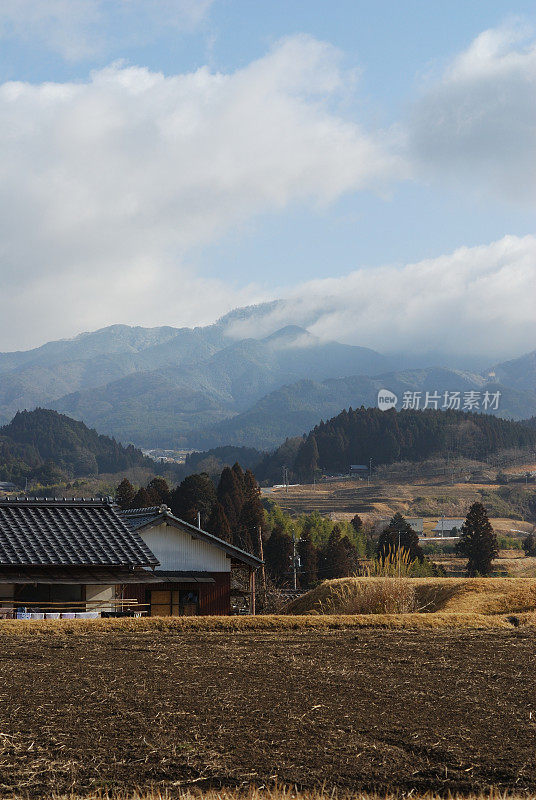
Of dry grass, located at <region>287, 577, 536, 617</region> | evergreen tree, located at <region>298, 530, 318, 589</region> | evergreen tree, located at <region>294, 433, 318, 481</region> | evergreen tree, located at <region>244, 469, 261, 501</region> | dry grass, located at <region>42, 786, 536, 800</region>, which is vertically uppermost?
evergreen tree, located at <region>294, 433, 318, 481</region>

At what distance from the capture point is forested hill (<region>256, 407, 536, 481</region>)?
165 metres

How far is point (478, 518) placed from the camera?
199 ft

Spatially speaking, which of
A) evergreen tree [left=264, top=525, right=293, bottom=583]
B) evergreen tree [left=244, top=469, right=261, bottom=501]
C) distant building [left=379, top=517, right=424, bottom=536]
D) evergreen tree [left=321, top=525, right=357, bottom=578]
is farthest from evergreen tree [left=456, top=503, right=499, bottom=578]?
distant building [left=379, top=517, right=424, bottom=536]

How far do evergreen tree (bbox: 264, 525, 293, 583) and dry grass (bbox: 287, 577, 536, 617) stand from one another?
34269mm

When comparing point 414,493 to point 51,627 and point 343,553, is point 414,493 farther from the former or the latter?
point 51,627

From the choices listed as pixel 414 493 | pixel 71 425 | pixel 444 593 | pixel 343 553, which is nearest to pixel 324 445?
pixel 414 493

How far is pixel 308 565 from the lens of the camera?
206 ft

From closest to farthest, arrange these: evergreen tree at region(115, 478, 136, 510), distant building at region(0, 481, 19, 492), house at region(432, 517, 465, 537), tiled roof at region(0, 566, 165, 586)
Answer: tiled roof at region(0, 566, 165, 586) < evergreen tree at region(115, 478, 136, 510) < house at region(432, 517, 465, 537) < distant building at region(0, 481, 19, 492)

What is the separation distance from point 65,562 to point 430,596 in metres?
9.92

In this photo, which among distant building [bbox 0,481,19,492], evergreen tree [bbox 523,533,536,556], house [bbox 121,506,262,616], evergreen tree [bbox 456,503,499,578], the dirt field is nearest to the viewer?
the dirt field

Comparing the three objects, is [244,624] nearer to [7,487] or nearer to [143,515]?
[143,515]

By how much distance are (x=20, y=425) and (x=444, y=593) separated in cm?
18099

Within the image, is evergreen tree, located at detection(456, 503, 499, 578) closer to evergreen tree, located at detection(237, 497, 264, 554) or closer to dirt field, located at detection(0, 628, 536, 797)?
evergreen tree, located at detection(237, 497, 264, 554)

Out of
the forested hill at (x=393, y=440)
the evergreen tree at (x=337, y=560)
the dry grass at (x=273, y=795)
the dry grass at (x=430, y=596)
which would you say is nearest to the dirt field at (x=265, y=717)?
the dry grass at (x=273, y=795)
